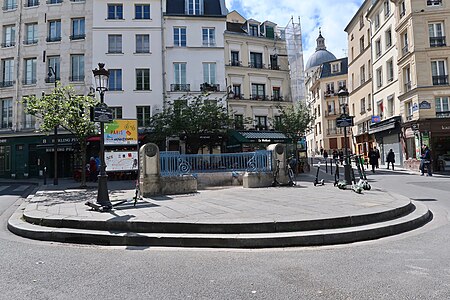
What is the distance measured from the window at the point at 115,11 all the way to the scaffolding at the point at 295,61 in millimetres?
16852

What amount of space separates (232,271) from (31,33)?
31.6 metres

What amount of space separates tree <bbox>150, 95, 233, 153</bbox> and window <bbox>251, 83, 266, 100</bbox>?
308 inches

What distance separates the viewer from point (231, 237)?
5.78 m

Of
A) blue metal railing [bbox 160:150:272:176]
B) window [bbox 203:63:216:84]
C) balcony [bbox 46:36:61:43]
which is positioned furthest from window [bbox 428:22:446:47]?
balcony [bbox 46:36:61:43]

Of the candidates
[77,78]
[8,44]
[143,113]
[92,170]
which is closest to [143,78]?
[143,113]

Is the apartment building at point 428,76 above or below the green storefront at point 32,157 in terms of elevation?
above

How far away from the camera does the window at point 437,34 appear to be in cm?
2328

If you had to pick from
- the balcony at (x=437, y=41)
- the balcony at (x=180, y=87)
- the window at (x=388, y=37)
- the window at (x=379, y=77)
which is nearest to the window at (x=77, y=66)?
the balcony at (x=180, y=87)

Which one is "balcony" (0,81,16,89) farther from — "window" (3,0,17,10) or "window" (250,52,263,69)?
"window" (250,52,263,69)

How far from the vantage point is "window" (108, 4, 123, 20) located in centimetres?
2731

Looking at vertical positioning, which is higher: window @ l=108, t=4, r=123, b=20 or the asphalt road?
window @ l=108, t=4, r=123, b=20

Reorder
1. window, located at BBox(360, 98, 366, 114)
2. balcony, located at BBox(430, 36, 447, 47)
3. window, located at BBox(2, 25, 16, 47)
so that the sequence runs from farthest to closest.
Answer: window, located at BBox(360, 98, 366, 114) < window, located at BBox(2, 25, 16, 47) < balcony, located at BBox(430, 36, 447, 47)

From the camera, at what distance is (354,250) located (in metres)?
5.29

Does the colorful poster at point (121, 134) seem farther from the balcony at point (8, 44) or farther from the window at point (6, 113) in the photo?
the balcony at point (8, 44)
